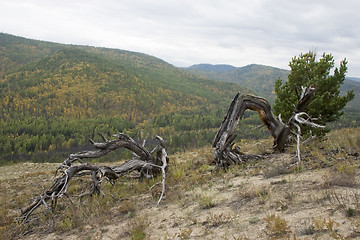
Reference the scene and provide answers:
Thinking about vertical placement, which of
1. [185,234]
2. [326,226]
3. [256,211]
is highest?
[326,226]

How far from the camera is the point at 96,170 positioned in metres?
6.27

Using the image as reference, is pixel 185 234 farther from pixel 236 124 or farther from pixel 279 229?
pixel 236 124

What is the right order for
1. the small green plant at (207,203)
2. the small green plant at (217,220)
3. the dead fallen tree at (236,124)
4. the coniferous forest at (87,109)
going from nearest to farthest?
the small green plant at (217,220) → the small green plant at (207,203) → the dead fallen tree at (236,124) → the coniferous forest at (87,109)

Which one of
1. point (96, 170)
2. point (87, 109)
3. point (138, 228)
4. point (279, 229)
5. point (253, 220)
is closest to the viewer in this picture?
point (279, 229)

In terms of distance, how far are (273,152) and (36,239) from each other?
7423mm

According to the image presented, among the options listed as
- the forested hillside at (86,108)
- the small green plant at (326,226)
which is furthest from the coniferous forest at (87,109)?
the small green plant at (326,226)

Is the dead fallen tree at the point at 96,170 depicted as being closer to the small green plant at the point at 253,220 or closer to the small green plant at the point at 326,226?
the small green plant at the point at 253,220

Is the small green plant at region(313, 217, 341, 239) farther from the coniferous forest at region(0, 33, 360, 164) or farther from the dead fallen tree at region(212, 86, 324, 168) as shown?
the coniferous forest at region(0, 33, 360, 164)

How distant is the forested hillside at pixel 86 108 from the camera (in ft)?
247

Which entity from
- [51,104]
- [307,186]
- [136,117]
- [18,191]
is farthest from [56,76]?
[307,186]

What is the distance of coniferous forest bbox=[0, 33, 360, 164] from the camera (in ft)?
241

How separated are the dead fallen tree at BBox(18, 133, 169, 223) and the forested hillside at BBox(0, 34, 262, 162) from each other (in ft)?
168

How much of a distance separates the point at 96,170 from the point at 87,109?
123925 millimetres

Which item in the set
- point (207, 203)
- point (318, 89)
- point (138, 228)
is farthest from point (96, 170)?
point (318, 89)
